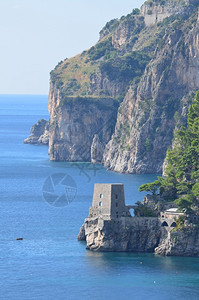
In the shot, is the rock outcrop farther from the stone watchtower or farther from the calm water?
the stone watchtower

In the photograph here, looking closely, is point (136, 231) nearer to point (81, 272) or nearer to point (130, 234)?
point (130, 234)

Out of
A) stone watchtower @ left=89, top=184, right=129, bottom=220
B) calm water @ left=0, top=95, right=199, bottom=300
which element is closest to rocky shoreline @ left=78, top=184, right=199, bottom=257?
stone watchtower @ left=89, top=184, right=129, bottom=220

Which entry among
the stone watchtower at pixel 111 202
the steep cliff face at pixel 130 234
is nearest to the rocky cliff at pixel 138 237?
the steep cliff face at pixel 130 234

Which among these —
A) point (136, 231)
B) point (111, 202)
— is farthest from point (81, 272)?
point (111, 202)

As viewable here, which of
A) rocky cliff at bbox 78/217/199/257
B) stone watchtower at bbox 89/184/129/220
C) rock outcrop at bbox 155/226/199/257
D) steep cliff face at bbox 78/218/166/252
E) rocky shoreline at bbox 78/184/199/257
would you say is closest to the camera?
rock outcrop at bbox 155/226/199/257

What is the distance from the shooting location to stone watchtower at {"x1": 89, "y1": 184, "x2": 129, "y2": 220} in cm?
15438

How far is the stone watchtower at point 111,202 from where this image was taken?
154m

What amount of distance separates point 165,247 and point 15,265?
20.4 meters

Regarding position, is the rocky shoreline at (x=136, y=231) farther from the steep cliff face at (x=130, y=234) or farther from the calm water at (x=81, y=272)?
the calm water at (x=81, y=272)

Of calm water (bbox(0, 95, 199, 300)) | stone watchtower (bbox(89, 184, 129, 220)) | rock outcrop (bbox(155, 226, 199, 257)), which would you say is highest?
stone watchtower (bbox(89, 184, 129, 220))

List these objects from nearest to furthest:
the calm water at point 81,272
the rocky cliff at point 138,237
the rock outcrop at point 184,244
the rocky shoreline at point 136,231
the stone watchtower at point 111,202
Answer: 1. the calm water at point 81,272
2. the rock outcrop at point 184,244
3. the rocky shoreline at point 136,231
4. the rocky cliff at point 138,237
5. the stone watchtower at point 111,202

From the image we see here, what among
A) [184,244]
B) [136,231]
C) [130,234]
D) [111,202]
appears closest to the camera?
[184,244]

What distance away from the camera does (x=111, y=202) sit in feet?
507

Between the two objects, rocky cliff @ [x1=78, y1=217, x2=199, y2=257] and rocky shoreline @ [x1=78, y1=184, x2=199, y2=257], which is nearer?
rocky shoreline @ [x1=78, y1=184, x2=199, y2=257]
